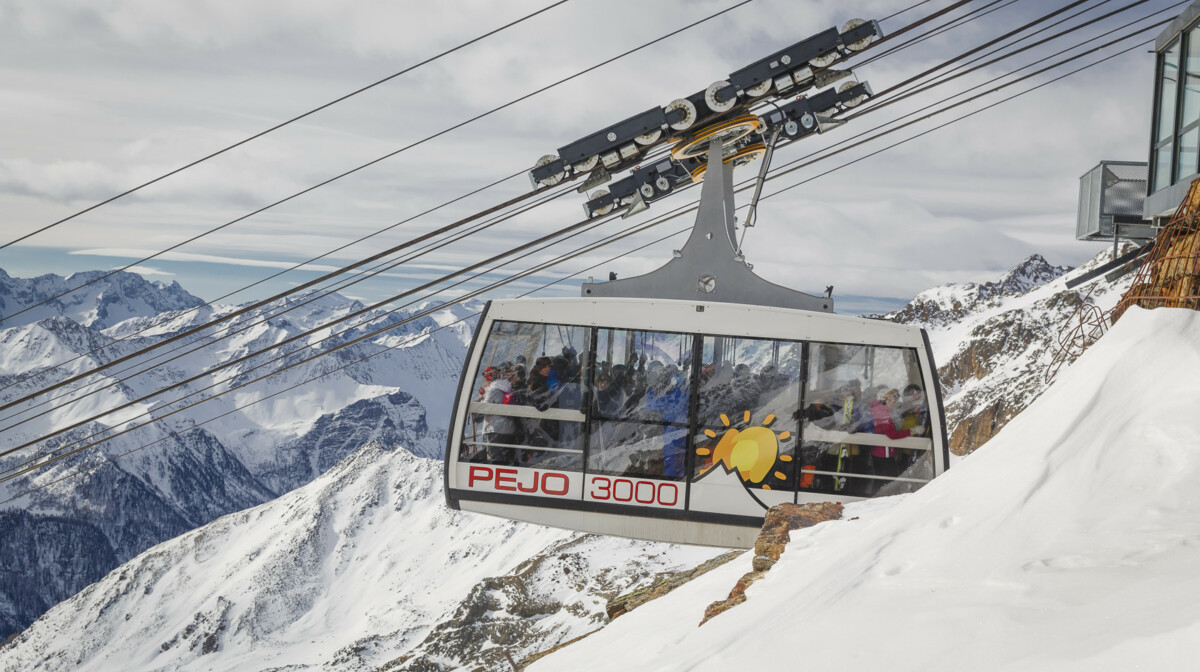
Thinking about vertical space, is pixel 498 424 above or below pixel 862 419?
below

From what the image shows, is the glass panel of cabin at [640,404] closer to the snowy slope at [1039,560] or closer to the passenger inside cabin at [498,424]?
the passenger inside cabin at [498,424]

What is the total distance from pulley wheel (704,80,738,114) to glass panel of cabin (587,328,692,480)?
124 inches

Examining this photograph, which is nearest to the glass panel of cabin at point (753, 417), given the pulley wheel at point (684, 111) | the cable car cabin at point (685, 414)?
the cable car cabin at point (685, 414)

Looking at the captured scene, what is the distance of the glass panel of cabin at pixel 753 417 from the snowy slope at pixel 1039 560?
3825mm

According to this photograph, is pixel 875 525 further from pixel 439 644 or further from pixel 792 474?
pixel 439 644

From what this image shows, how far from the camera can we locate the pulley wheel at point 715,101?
1210 centimetres

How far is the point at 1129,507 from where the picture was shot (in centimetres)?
497

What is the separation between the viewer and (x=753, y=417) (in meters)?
11.0

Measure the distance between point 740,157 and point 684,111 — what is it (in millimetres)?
1597

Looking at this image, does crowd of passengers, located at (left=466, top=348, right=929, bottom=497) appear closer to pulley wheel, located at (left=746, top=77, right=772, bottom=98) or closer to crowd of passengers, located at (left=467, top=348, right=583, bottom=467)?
crowd of passengers, located at (left=467, top=348, right=583, bottom=467)

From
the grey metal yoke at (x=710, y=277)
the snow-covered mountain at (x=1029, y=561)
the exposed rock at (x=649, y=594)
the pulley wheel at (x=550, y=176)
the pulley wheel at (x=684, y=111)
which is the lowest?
the exposed rock at (x=649, y=594)

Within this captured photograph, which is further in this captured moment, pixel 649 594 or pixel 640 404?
pixel 640 404

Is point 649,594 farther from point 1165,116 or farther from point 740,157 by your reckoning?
point 1165,116

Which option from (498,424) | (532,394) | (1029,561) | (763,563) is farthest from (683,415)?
(1029,561)
